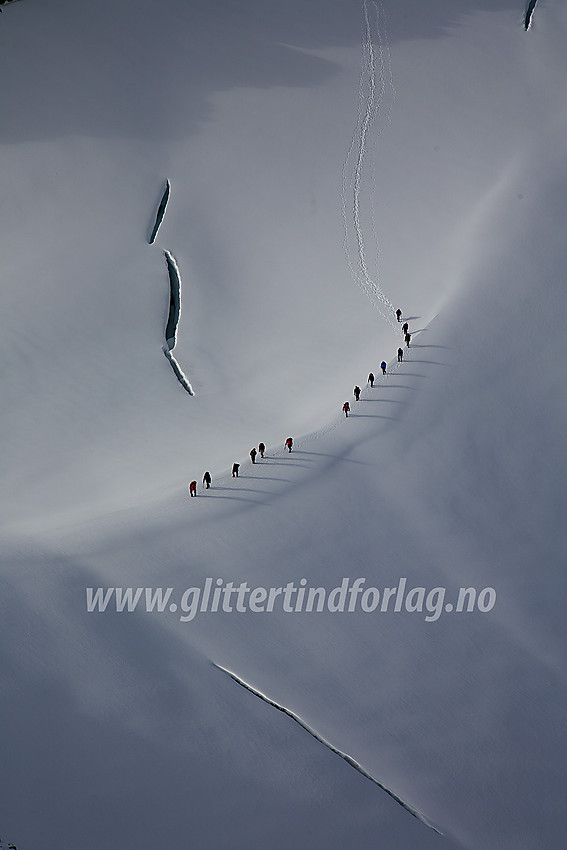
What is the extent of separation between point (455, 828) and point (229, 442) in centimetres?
1173

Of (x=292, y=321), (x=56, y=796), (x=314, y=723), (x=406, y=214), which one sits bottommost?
(x=56, y=796)

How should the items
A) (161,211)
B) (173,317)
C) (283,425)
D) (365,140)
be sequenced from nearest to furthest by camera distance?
(283,425) < (173,317) < (161,211) < (365,140)

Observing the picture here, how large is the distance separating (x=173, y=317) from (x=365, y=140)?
11.1 meters

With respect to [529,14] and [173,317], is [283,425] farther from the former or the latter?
[529,14]

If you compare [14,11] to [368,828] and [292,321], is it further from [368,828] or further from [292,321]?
[368,828]

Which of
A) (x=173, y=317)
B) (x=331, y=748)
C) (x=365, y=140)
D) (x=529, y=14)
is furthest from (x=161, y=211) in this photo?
(x=331, y=748)

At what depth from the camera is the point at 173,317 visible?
111 ft

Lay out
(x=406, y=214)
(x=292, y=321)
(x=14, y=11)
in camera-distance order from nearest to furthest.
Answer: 1. (x=292, y=321)
2. (x=406, y=214)
3. (x=14, y=11)

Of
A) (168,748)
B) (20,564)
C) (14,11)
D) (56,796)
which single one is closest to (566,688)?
(168,748)

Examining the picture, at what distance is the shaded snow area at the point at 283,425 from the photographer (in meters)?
20.0

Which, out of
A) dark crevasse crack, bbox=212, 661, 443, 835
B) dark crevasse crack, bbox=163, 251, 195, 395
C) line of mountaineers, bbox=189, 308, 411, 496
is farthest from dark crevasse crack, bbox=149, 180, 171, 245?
dark crevasse crack, bbox=212, 661, 443, 835

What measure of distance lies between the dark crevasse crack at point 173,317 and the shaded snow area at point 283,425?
137 millimetres

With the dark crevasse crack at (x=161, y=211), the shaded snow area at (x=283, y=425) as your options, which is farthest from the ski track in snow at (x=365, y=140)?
the dark crevasse crack at (x=161, y=211)

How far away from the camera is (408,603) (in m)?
22.8
